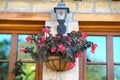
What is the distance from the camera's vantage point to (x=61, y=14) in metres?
3.78

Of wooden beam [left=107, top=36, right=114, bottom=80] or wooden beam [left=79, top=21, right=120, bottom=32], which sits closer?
wooden beam [left=107, top=36, right=114, bottom=80]

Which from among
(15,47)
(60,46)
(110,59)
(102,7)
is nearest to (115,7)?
(102,7)

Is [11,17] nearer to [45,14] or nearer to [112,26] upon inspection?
[45,14]

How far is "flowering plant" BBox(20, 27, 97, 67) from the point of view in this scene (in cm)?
351

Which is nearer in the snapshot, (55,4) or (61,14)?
(61,14)

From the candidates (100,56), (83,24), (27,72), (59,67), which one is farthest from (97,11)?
(27,72)

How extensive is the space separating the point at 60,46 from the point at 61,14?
0.48 metres

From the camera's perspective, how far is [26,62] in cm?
403

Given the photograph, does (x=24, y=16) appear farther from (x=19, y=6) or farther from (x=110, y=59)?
(x=110, y=59)

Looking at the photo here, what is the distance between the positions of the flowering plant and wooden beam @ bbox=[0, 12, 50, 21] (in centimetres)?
45

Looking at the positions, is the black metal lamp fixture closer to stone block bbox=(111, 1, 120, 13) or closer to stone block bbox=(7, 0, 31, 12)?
stone block bbox=(7, 0, 31, 12)

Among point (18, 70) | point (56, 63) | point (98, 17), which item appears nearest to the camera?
point (56, 63)

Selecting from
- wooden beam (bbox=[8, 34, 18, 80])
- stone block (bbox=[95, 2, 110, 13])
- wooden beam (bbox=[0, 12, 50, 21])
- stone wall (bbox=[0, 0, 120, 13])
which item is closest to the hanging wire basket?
wooden beam (bbox=[8, 34, 18, 80])

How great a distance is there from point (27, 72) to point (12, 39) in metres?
0.47
